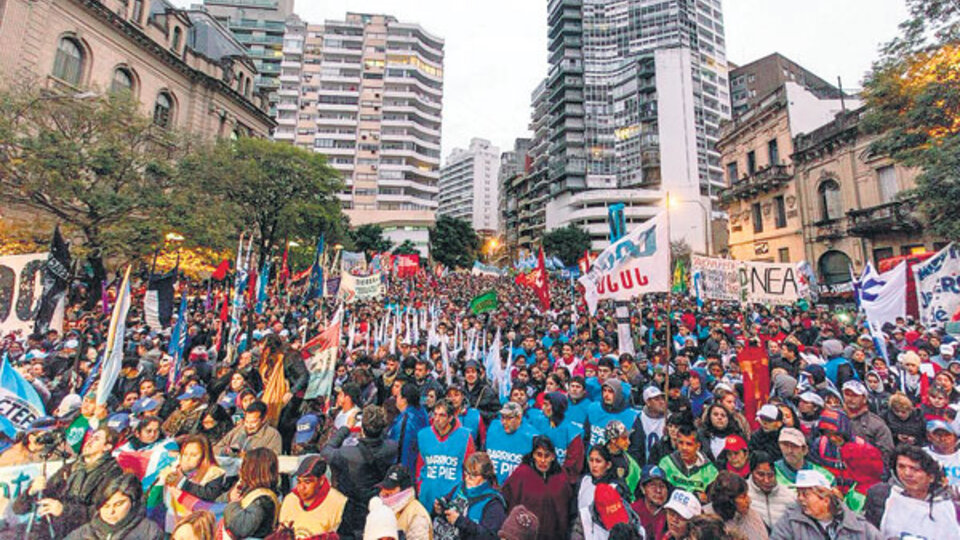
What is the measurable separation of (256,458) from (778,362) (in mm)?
7711

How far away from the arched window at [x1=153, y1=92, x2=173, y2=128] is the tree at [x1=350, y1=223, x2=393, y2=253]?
25229mm

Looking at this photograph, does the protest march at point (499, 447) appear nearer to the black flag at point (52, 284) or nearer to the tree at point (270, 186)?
the black flag at point (52, 284)

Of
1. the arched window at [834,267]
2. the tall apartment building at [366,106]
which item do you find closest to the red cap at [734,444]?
the arched window at [834,267]

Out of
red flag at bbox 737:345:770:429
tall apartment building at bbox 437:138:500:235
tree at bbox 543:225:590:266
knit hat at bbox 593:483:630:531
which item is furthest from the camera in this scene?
tall apartment building at bbox 437:138:500:235

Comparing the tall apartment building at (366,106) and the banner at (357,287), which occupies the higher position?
the tall apartment building at (366,106)

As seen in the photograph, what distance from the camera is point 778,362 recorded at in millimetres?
7203

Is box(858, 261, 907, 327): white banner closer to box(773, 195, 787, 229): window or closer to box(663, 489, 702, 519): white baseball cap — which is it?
box(663, 489, 702, 519): white baseball cap

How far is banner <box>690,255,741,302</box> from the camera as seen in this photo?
12.8 metres

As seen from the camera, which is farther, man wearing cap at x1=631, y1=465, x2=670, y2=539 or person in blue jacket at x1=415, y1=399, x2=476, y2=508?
person in blue jacket at x1=415, y1=399, x2=476, y2=508

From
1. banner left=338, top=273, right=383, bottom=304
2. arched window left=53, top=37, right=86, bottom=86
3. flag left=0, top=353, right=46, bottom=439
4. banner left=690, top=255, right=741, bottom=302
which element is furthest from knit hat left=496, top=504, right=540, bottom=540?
arched window left=53, top=37, right=86, bottom=86

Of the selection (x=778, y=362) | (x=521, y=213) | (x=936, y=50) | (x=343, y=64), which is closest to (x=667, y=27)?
(x=521, y=213)

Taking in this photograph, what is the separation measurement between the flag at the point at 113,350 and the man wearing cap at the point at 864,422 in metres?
8.29

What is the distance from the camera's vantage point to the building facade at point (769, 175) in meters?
28.9

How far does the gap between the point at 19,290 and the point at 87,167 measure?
7946 millimetres
